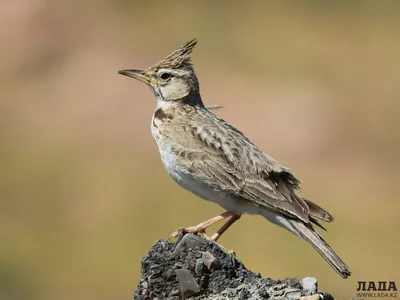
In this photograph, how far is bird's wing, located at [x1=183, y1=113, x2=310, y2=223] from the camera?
8469 millimetres

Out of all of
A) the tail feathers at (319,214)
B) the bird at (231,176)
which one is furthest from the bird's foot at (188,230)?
the tail feathers at (319,214)

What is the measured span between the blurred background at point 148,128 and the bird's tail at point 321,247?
754 cm

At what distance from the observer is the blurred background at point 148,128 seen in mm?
19134

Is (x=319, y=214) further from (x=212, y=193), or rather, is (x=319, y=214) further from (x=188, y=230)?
(x=188, y=230)

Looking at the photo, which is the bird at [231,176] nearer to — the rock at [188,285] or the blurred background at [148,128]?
the rock at [188,285]

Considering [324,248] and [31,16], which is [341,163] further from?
[324,248]

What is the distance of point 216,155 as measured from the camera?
8.73 meters

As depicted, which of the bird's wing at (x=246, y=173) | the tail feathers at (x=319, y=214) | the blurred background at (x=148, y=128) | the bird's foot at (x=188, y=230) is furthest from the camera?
the blurred background at (x=148, y=128)

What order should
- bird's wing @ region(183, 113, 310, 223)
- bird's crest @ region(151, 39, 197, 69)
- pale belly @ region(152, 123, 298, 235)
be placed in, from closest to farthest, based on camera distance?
bird's wing @ region(183, 113, 310, 223)
pale belly @ region(152, 123, 298, 235)
bird's crest @ region(151, 39, 197, 69)

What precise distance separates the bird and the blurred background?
733 centimetres

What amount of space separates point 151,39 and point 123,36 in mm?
1073

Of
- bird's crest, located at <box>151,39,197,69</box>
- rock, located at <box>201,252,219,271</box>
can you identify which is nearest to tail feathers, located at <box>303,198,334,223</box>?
rock, located at <box>201,252,219,271</box>

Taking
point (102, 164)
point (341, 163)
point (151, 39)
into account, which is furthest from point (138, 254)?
point (151, 39)

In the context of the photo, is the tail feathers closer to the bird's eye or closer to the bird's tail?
the bird's tail
